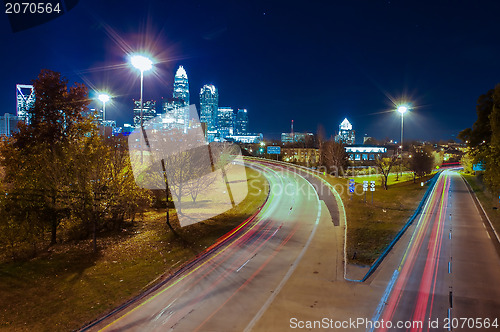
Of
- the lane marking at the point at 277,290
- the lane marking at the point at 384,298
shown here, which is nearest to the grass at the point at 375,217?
the lane marking at the point at 384,298

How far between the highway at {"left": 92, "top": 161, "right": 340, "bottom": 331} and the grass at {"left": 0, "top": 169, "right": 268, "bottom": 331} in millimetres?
1143

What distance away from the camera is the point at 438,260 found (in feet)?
52.9

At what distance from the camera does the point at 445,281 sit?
44.7 ft

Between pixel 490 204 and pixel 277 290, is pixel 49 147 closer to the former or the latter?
pixel 277 290

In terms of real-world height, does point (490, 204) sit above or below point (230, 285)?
above

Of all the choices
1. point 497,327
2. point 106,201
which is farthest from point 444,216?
point 106,201

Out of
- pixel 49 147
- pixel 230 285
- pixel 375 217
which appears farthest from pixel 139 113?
pixel 230 285

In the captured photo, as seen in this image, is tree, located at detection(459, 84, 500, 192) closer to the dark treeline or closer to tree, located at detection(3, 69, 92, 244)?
the dark treeline

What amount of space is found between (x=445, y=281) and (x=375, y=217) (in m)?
12.4

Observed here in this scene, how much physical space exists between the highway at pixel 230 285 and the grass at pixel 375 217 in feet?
10.3

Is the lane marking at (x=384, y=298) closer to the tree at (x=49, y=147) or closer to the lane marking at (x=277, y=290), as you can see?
the lane marking at (x=277, y=290)

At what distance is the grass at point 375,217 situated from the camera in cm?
1807

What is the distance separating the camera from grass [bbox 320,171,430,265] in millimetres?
18073

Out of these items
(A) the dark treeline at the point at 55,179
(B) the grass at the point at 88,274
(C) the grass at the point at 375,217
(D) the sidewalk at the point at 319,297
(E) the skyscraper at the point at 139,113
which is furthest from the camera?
(E) the skyscraper at the point at 139,113
